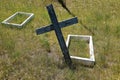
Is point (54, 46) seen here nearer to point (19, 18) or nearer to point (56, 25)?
point (56, 25)

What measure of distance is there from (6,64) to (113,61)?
234 cm

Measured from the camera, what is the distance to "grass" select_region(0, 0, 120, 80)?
4.30 m

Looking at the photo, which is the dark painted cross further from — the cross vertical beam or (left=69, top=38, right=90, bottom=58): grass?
(left=69, top=38, right=90, bottom=58): grass

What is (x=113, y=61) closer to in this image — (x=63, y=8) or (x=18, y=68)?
(x=18, y=68)

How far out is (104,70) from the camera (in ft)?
14.4

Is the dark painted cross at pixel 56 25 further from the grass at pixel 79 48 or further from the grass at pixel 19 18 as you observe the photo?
the grass at pixel 19 18

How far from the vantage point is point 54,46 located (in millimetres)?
5211

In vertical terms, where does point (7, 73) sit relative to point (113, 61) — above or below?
above

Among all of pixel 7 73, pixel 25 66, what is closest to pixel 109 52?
pixel 25 66

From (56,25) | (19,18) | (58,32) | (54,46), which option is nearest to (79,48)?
(54,46)

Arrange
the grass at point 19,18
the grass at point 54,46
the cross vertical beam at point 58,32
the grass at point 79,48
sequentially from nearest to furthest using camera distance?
the cross vertical beam at point 58,32, the grass at point 54,46, the grass at point 79,48, the grass at point 19,18

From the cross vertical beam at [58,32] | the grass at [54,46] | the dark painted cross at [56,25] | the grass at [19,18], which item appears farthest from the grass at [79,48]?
the grass at [19,18]

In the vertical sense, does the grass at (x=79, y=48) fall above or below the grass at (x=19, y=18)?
below

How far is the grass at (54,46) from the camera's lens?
4305mm
